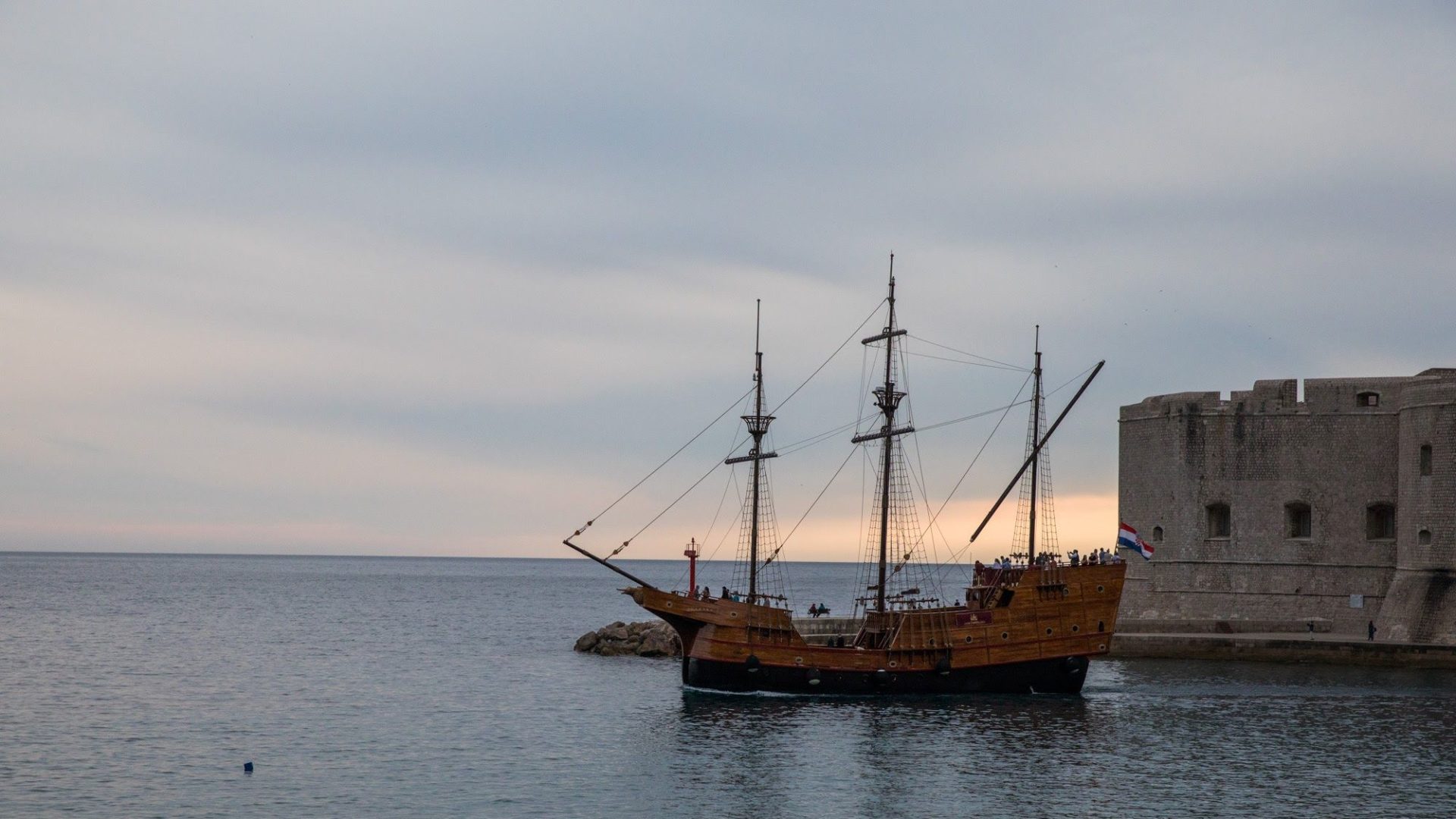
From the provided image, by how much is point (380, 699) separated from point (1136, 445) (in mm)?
25283

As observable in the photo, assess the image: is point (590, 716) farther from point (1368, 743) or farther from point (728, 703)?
point (1368, 743)

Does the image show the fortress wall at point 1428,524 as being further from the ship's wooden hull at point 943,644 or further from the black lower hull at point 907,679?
the black lower hull at point 907,679

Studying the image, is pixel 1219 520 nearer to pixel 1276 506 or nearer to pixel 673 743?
pixel 1276 506

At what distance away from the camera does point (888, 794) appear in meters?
27.0

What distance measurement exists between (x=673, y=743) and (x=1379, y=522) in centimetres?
2491

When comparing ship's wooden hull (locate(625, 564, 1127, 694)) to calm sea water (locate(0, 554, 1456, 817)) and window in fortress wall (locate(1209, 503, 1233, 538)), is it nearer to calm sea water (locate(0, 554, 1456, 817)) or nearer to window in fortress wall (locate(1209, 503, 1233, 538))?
calm sea water (locate(0, 554, 1456, 817))

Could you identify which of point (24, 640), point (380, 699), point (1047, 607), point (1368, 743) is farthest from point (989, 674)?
point (24, 640)

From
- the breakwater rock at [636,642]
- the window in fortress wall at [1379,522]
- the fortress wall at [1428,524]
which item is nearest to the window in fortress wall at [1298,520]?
the window in fortress wall at [1379,522]

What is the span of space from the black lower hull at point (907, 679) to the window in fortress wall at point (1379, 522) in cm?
1187

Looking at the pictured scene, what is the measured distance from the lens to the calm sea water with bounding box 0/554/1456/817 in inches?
1041

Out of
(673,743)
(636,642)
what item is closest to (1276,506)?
(673,743)

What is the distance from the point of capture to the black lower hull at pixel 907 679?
39250mm

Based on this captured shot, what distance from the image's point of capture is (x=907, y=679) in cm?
3928

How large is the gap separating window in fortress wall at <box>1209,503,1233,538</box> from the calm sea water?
4.70 metres
